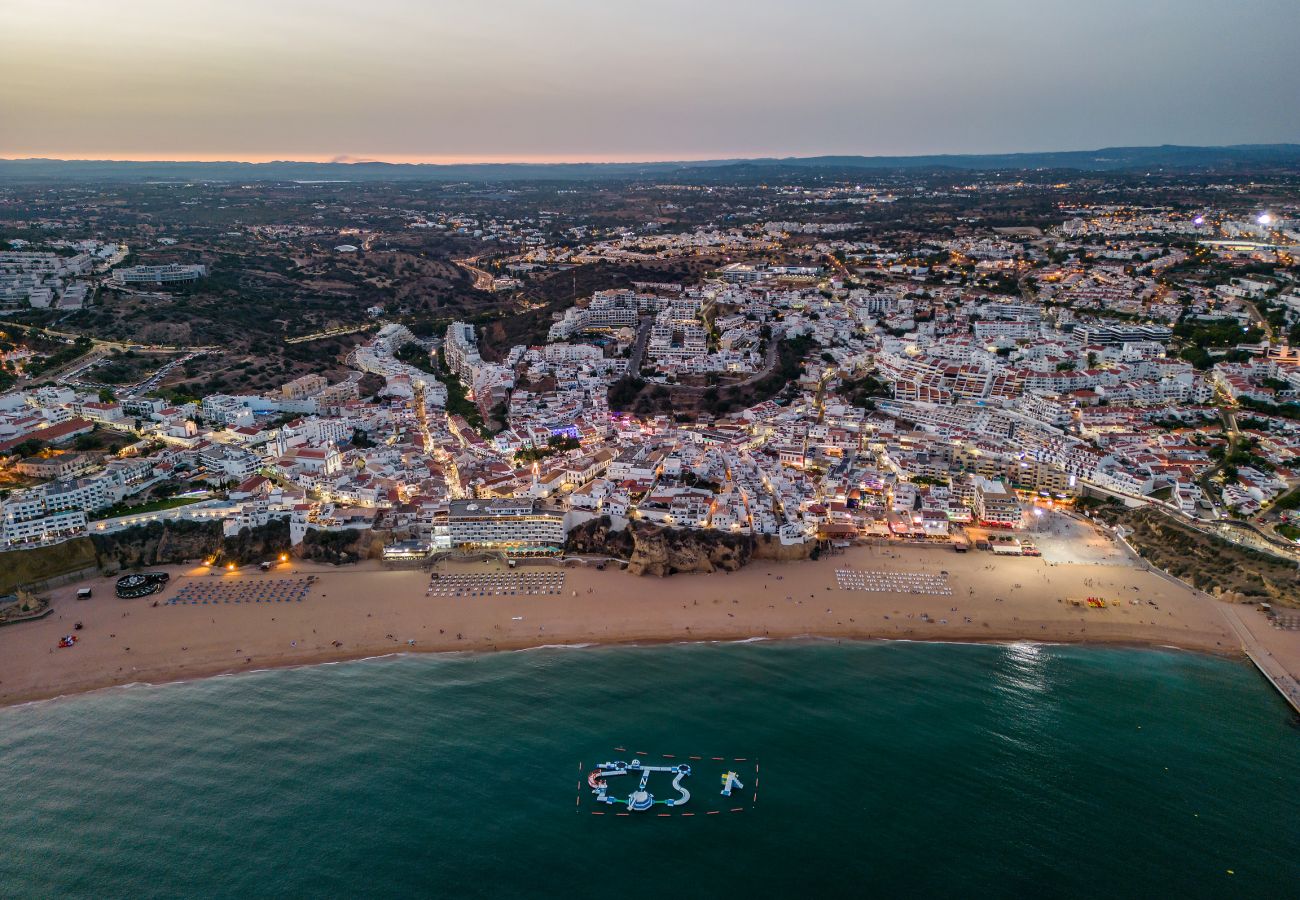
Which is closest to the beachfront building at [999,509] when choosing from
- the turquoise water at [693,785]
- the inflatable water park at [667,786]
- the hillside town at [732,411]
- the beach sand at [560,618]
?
the hillside town at [732,411]

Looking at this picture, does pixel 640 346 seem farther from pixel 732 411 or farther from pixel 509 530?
pixel 509 530

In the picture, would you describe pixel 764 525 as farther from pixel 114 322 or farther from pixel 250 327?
pixel 114 322

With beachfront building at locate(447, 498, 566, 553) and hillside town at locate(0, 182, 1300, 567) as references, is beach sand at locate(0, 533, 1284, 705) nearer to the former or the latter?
beachfront building at locate(447, 498, 566, 553)

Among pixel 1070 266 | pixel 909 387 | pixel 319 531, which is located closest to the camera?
pixel 319 531

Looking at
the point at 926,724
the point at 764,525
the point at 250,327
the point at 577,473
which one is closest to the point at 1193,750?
the point at 926,724

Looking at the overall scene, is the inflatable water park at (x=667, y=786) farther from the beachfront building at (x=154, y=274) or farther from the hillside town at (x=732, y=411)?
the beachfront building at (x=154, y=274)
